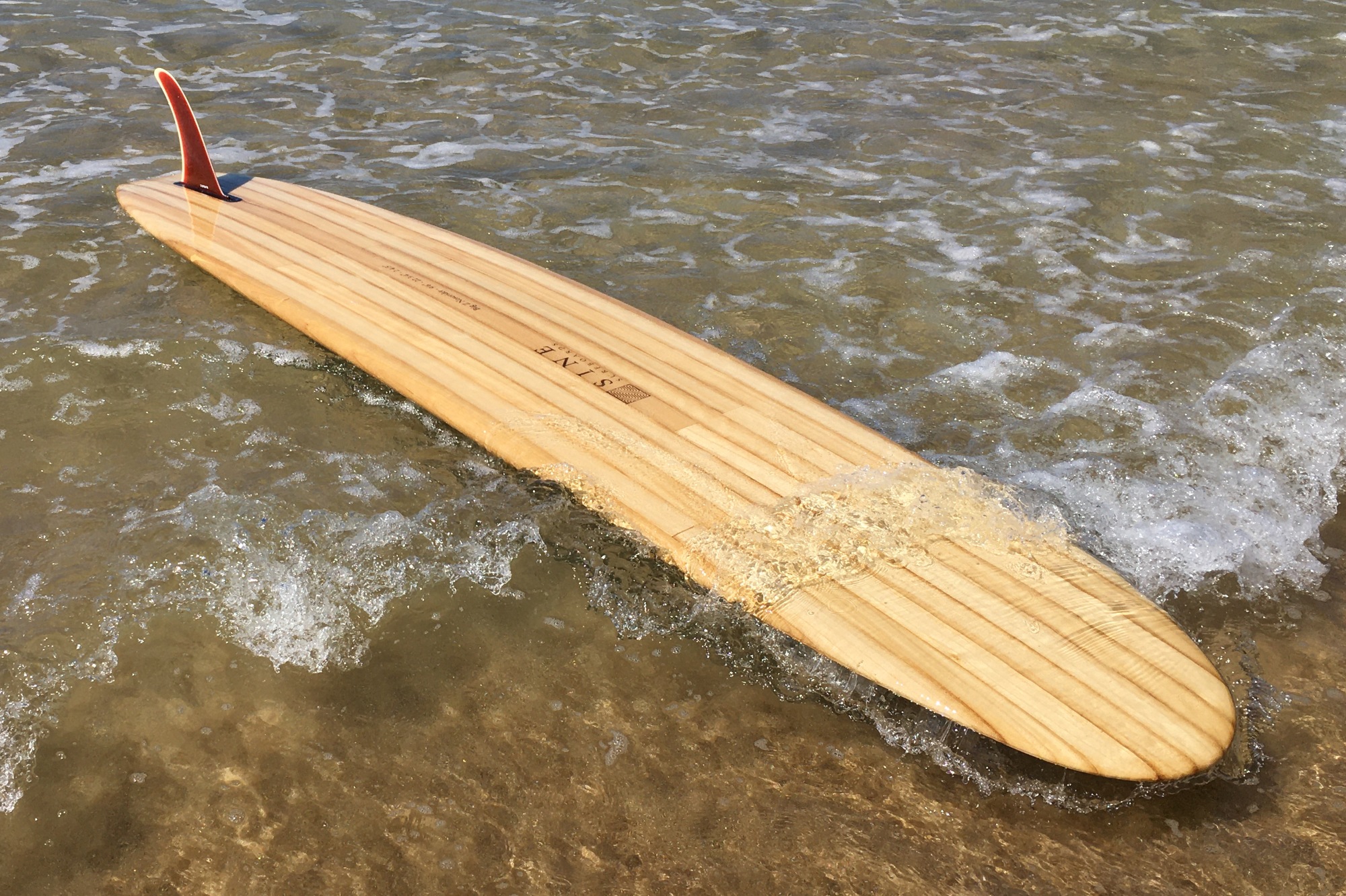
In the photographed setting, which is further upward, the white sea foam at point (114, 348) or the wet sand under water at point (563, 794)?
the white sea foam at point (114, 348)

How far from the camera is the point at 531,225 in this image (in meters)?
4.47

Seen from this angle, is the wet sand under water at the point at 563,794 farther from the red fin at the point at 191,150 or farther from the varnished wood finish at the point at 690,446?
the red fin at the point at 191,150

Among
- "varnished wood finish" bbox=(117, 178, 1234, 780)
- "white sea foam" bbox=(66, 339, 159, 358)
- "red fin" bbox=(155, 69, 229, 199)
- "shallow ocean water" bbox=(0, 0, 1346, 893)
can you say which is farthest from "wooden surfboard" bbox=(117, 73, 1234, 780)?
"red fin" bbox=(155, 69, 229, 199)

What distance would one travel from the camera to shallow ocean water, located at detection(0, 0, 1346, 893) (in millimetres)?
1897

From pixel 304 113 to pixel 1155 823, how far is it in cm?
546

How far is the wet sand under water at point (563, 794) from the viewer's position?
1.82 m

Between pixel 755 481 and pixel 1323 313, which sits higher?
pixel 755 481

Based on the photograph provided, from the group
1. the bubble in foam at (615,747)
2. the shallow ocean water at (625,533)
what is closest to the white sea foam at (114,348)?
the shallow ocean water at (625,533)

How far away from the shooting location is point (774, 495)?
99.3 inches

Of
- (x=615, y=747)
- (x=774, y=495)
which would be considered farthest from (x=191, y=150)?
(x=615, y=747)

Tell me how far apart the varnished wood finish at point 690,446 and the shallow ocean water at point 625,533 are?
14cm

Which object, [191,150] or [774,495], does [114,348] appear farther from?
[774,495]

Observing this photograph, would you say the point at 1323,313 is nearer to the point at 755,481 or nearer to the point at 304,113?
the point at 755,481

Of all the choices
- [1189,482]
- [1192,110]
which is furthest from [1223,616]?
[1192,110]
